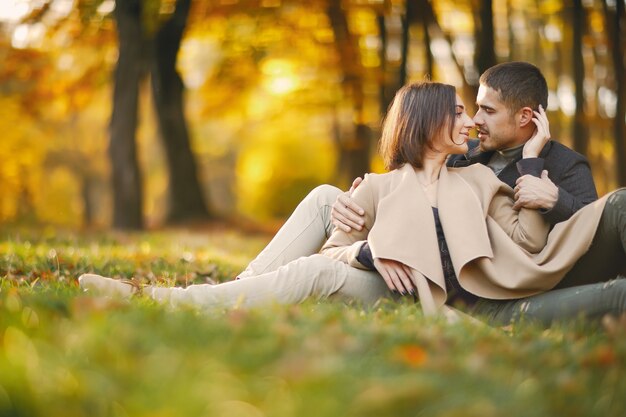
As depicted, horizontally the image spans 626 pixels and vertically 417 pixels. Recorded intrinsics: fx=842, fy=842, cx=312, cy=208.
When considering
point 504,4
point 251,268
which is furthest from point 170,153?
point 251,268

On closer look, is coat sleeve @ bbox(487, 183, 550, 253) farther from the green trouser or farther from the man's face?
the man's face

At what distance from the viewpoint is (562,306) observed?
13.9ft

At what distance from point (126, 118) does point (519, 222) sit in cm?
978

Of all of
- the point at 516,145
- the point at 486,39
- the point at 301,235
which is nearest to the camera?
the point at 301,235

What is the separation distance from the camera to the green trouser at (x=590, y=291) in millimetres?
4180

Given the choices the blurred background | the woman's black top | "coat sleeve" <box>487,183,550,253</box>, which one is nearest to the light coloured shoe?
the woman's black top

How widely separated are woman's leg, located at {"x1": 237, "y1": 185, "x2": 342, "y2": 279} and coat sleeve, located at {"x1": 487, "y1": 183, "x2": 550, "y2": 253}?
1.02 m

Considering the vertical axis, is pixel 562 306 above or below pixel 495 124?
below

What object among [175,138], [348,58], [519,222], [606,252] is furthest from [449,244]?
[175,138]

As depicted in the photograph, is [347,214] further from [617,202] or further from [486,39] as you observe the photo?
[486,39]

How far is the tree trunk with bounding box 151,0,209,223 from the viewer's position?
1742 cm

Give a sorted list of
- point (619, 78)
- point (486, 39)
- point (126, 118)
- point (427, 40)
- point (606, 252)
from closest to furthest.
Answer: point (606, 252) → point (486, 39) → point (126, 118) → point (619, 78) → point (427, 40)

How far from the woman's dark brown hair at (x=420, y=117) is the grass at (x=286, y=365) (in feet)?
4.04

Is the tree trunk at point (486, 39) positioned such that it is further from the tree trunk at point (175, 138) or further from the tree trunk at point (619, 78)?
the tree trunk at point (175, 138)
